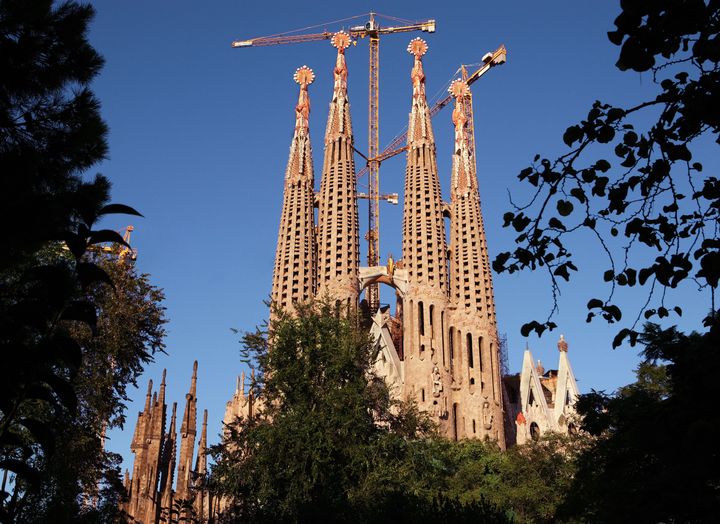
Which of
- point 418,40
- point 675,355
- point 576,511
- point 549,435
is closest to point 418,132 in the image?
point 418,40

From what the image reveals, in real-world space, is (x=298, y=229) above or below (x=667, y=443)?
above

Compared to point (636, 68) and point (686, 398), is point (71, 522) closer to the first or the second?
point (686, 398)

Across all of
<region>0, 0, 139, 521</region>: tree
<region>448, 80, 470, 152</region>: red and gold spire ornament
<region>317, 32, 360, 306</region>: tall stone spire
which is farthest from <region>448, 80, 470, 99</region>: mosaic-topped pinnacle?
<region>0, 0, 139, 521</region>: tree

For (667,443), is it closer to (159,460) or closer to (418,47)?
(159,460)

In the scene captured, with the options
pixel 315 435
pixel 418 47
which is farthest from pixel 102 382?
pixel 418 47

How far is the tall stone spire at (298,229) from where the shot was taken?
46.0 metres

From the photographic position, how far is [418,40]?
55219 mm

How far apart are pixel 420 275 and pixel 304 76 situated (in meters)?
14.8

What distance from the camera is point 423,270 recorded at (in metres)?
46.9

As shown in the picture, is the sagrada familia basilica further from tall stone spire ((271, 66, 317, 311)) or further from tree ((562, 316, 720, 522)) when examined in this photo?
tree ((562, 316, 720, 522))

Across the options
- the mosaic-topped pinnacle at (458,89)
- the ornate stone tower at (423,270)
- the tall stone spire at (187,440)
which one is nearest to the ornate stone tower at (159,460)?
the tall stone spire at (187,440)

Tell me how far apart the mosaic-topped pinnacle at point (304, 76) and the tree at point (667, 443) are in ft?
123

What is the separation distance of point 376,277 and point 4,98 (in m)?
40.2

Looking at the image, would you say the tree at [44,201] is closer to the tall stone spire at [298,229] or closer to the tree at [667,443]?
the tree at [667,443]
